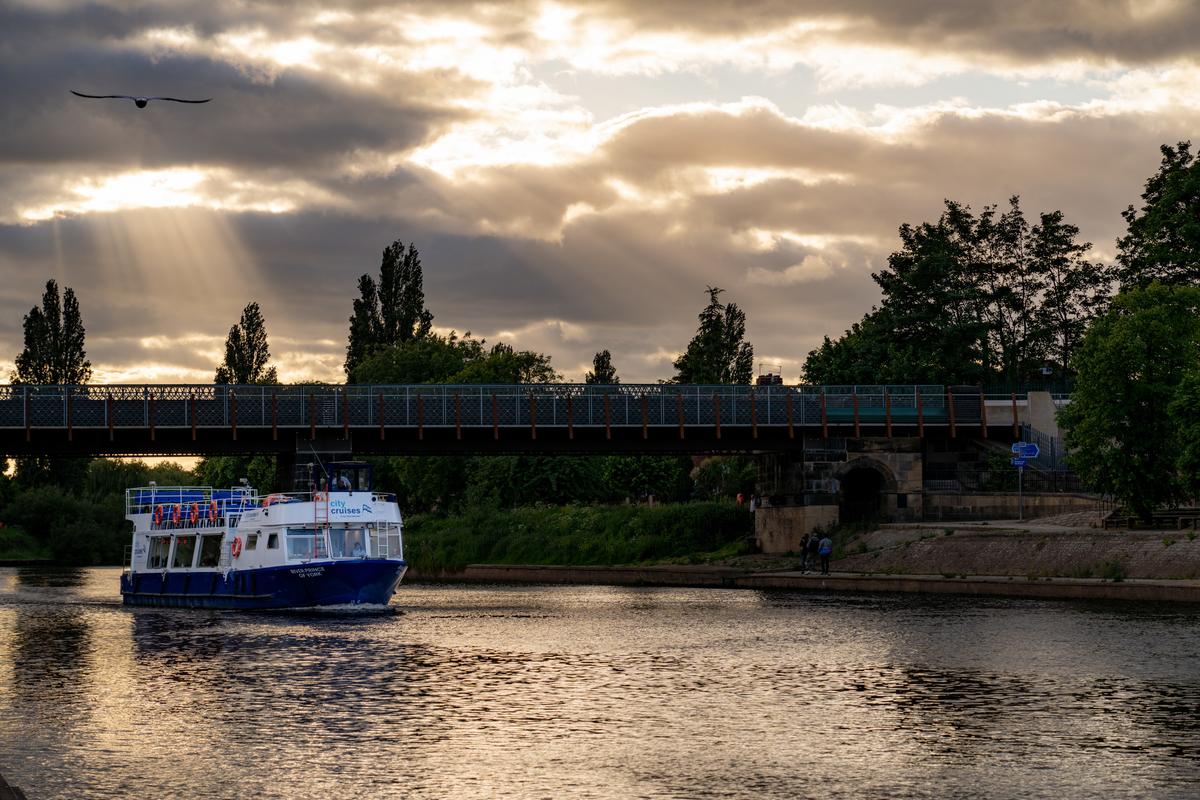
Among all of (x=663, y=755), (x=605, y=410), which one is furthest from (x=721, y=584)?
(x=663, y=755)

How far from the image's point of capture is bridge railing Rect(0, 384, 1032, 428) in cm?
9256

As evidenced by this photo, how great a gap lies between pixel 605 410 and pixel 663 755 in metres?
67.9

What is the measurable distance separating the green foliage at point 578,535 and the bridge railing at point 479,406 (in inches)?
562

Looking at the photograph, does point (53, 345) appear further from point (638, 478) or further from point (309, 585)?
point (309, 585)

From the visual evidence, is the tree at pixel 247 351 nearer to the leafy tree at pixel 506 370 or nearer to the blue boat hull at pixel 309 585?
the leafy tree at pixel 506 370

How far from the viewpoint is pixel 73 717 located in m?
33.3

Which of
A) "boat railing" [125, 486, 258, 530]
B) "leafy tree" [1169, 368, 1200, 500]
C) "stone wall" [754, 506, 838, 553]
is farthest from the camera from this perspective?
"stone wall" [754, 506, 838, 553]

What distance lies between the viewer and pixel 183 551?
7556cm

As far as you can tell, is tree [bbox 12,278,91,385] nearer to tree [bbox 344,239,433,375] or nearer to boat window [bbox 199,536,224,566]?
tree [bbox 344,239,433,375]

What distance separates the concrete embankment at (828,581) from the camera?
60.9 meters

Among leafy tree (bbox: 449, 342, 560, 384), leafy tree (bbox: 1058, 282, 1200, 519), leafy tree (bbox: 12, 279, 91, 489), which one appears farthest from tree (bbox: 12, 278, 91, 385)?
leafy tree (bbox: 1058, 282, 1200, 519)

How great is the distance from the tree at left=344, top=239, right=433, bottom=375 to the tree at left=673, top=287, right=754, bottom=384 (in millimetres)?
28790

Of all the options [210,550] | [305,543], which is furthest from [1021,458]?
[210,550]

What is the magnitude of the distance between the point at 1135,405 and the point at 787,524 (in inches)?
1303
